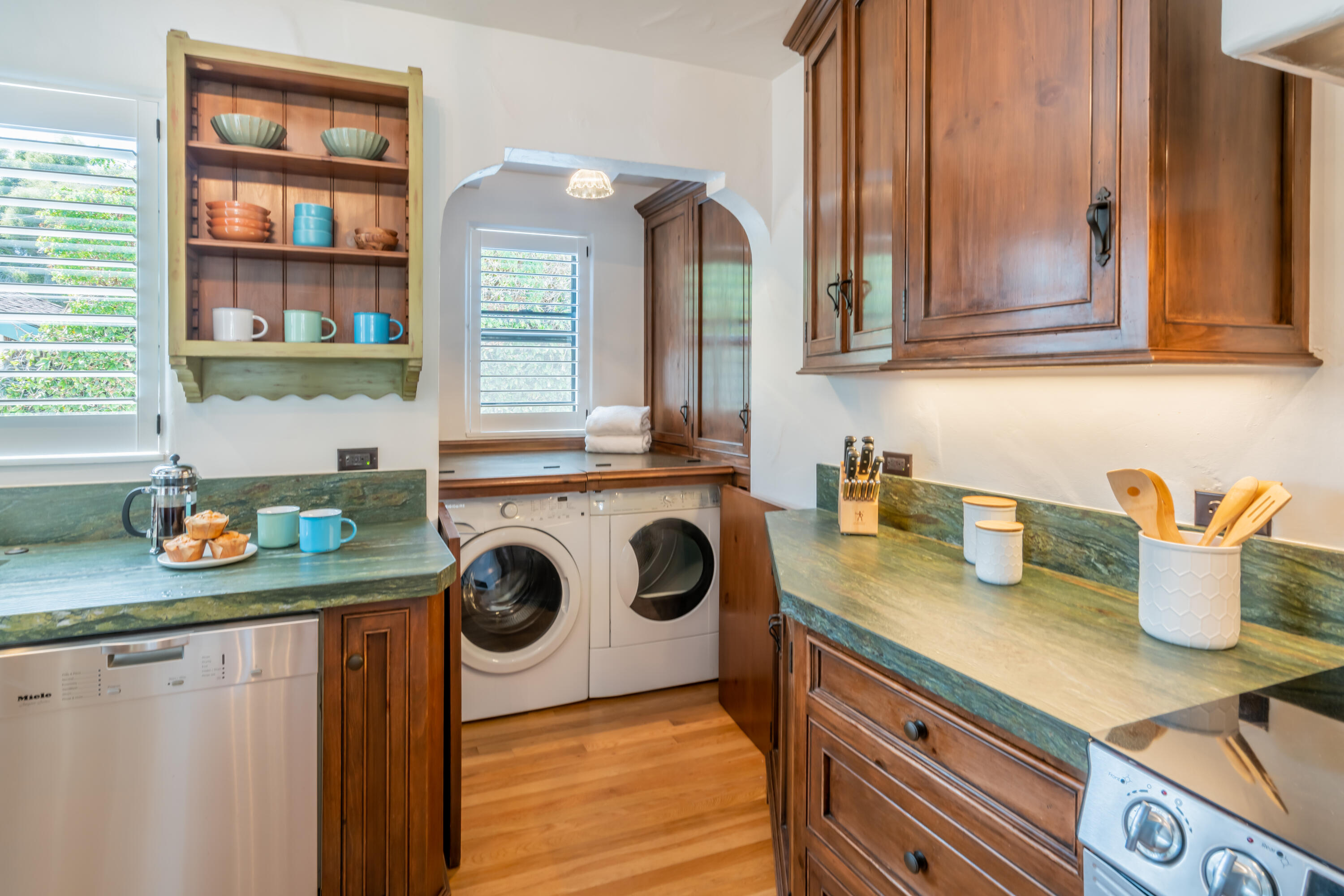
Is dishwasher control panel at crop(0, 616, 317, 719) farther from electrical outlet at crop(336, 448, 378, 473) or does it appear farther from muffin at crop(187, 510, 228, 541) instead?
electrical outlet at crop(336, 448, 378, 473)

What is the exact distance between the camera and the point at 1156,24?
999mm

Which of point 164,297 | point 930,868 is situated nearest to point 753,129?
point 164,297

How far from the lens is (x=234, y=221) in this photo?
5.93ft

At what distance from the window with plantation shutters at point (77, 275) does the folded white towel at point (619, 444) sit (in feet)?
6.29

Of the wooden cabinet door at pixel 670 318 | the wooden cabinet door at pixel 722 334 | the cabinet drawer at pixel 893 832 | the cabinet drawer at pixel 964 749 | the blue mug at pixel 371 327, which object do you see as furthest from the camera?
the wooden cabinet door at pixel 670 318

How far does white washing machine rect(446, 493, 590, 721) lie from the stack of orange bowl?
1.11m

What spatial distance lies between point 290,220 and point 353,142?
31cm

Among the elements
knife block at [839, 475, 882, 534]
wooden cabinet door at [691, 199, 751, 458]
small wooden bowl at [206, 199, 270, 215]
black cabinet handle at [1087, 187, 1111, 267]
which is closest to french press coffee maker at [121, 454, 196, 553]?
small wooden bowl at [206, 199, 270, 215]

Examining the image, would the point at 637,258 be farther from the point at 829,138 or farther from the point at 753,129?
the point at 829,138

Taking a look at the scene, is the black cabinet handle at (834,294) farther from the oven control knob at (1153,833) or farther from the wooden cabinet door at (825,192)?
the oven control knob at (1153,833)

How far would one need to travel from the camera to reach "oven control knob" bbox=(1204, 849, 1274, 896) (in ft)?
1.94

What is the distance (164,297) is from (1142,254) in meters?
2.30

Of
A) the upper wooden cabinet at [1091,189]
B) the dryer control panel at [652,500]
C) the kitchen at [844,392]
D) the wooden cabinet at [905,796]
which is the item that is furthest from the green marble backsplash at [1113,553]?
the dryer control panel at [652,500]

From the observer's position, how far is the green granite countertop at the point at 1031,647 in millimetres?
870
